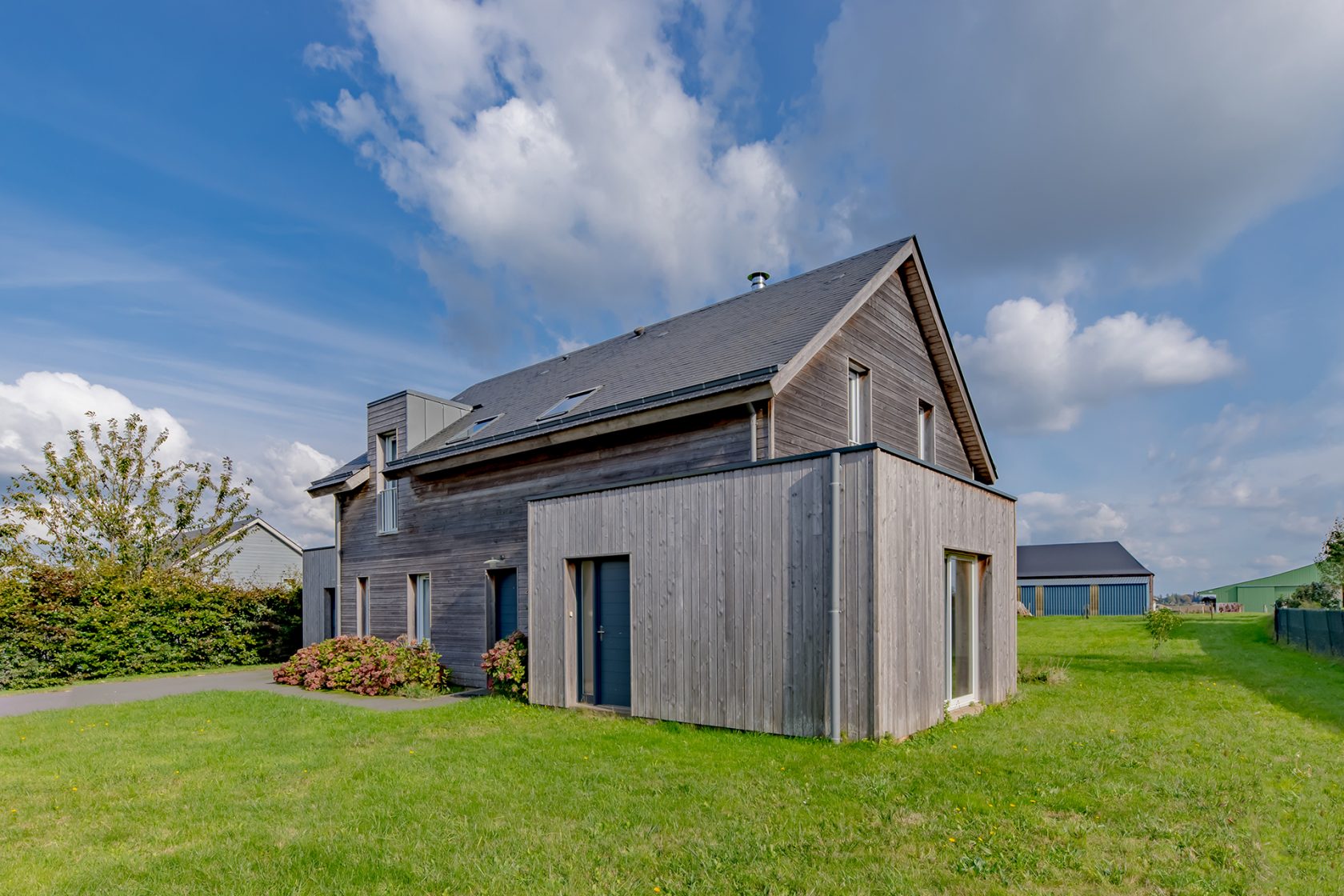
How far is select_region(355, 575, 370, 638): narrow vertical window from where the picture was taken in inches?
692

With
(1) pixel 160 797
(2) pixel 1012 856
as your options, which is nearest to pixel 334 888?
(1) pixel 160 797

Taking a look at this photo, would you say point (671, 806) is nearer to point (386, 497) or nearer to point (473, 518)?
point (473, 518)

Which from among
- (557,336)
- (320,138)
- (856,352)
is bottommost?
(856,352)

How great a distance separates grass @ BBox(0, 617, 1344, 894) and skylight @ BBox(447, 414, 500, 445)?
6.87 metres

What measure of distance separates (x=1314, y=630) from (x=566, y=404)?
19.1 m

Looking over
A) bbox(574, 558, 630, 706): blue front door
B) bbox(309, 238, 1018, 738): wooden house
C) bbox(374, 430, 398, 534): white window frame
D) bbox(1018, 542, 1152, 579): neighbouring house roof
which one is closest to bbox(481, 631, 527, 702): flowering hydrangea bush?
bbox(309, 238, 1018, 738): wooden house

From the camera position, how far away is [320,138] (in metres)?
13.0

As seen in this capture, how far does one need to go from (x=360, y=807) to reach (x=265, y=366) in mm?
11401

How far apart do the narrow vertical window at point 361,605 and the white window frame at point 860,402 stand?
38.7 feet

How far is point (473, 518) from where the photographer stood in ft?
48.3

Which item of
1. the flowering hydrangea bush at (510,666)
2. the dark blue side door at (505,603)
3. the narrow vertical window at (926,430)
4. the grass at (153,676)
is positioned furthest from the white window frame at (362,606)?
the narrow vertical window at (926,430)

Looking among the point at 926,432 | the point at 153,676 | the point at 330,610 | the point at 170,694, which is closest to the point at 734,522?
the point at 926,432

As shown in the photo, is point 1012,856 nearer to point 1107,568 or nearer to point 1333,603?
point 1333,603

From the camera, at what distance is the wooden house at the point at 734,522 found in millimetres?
8070
